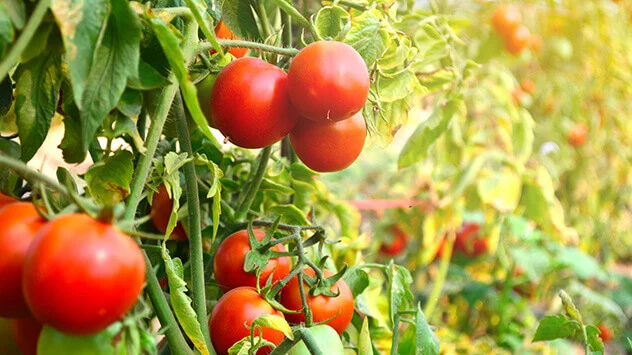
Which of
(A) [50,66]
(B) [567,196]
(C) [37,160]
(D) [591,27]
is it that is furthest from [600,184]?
(A) [50,66]

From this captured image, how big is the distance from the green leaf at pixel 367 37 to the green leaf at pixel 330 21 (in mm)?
17

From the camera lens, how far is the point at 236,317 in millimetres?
534

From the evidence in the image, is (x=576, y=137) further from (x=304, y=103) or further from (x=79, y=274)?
(x=79, y=274)

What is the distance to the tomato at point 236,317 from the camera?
0.53 meters

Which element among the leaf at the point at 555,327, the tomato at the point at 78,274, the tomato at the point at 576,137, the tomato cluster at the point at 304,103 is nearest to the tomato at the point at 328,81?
the tomato cluster at the point at 304,103

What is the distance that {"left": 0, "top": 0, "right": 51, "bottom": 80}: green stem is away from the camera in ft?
1.17

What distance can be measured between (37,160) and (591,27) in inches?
80.7

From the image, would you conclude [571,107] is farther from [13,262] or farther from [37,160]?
[13,262]

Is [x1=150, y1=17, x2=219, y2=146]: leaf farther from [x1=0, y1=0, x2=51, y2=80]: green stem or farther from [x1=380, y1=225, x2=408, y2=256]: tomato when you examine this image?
[x1=380, y1=225, x2=408, y2=256]: tomato

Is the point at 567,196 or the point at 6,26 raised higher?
the point at 6,26

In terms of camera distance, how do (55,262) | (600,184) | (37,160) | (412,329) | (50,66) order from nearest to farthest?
(55,262) < (50,66) < (412,329) < (37,160) < (600,184)

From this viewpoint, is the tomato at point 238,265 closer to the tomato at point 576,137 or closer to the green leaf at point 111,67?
the green leaf at point 111,67

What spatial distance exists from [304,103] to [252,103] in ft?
0.13

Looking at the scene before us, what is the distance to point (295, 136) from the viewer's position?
55 cm
